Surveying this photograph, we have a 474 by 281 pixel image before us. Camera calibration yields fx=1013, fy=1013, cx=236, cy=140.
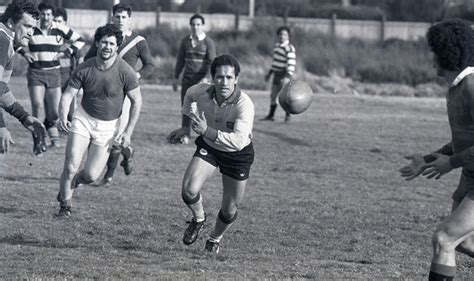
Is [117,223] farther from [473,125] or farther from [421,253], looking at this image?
[473,125]

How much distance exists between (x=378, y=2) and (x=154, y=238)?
53.1 meters

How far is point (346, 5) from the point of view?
199 ft

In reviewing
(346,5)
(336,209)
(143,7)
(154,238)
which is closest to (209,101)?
(154,238)

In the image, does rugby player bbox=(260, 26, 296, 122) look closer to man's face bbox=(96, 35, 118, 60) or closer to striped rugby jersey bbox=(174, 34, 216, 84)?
striped rugby jersey bbox=(174, 34, 216, 84)

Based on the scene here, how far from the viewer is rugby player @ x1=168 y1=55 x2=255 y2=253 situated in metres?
9.03

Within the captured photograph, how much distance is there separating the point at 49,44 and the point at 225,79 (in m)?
7.81

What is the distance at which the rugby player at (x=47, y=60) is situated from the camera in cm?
1611

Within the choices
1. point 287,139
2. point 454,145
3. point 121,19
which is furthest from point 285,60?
point 454,145

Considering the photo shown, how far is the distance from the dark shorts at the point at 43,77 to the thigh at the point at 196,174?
24.5 feet

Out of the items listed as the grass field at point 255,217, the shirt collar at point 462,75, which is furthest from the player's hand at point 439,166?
the grass field at point 255,217

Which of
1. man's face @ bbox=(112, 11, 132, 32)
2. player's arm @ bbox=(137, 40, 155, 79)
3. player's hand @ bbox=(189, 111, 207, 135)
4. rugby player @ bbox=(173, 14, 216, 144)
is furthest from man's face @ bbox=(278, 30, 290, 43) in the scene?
player's hand @ bbox=(189, 111, 207, 135)

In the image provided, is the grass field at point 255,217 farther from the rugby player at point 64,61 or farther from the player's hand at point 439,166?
the player's hand at point 439,166

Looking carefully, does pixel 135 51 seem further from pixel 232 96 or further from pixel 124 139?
pixel 232 96

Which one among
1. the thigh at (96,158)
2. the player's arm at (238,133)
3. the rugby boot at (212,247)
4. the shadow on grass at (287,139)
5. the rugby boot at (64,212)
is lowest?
the shadow on grass at (287,139)
